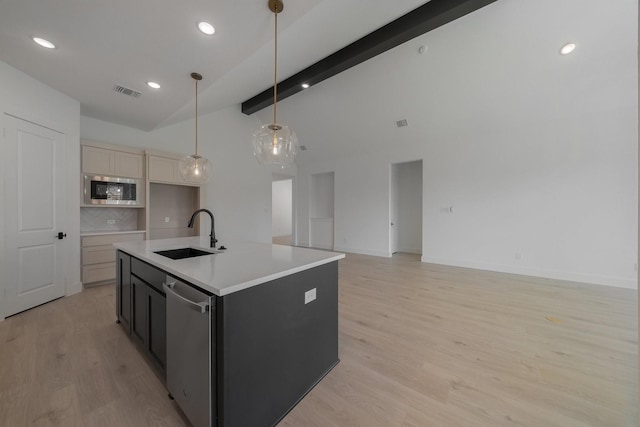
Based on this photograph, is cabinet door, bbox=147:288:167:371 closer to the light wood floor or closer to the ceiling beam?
the light wood floor

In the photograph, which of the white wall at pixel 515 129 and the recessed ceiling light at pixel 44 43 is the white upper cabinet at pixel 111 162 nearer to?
the recessed ceiling light at pixel 44 43

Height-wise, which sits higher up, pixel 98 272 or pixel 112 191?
pixel 112 191

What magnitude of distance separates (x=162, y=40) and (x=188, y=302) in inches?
96.5

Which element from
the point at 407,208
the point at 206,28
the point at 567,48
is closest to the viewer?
the point at 206,28

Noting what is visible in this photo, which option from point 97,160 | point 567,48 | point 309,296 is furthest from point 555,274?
point 97,160

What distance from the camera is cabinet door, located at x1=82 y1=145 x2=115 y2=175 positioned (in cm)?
347

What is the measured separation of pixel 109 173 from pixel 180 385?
3.82m

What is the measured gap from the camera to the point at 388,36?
9.58ft

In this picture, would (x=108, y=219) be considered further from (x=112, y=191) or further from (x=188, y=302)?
(x=188, y=302)

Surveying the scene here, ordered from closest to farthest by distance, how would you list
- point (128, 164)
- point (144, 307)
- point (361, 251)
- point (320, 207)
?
point (144, 307) < point (128, 164) < point (361, 251) < point (320, 207)

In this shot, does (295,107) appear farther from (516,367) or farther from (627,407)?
(627,407)

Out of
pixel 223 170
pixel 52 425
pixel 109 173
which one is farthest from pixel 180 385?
pixel 223 170

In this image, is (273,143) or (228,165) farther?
(228,165)

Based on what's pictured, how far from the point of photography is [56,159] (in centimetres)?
306
